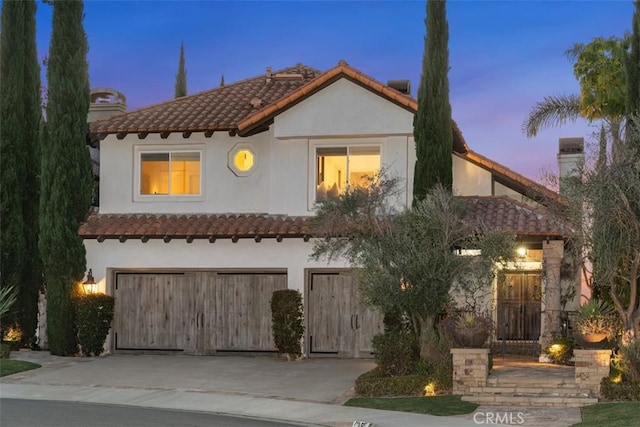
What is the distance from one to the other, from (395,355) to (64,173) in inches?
433

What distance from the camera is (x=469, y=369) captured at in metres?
17.2

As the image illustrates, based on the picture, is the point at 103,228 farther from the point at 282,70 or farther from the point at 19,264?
the point at 282,70

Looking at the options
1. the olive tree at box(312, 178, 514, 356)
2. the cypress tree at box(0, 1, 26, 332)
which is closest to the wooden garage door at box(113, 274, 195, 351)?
the cypress tree at box(0, 1, 26, 332)

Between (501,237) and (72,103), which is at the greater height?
(72,103)

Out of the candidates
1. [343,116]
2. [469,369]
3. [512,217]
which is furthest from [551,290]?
[343,116]

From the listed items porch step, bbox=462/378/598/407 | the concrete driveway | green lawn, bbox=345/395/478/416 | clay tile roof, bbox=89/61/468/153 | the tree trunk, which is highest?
clay tile roof, bbox=89/61/468/153

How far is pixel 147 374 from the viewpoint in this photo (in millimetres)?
20547

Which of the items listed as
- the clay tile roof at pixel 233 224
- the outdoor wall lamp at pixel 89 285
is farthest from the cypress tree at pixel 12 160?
the outdoor wall lamp at pixel 89 285

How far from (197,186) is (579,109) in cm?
1304

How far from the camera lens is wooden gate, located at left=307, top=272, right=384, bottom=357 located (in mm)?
23688

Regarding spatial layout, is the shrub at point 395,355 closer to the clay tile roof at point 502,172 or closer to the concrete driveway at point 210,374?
the concrete driveway at point 210,374

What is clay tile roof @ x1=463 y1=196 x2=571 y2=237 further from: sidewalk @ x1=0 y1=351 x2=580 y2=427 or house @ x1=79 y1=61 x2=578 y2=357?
sidewalk @ x1=0 y1=351 x2=580 y2=427

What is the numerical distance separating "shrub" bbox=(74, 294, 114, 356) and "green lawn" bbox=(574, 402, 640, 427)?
13.2 meters

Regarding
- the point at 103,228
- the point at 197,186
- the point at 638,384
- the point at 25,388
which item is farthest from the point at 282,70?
the point at 638,384
